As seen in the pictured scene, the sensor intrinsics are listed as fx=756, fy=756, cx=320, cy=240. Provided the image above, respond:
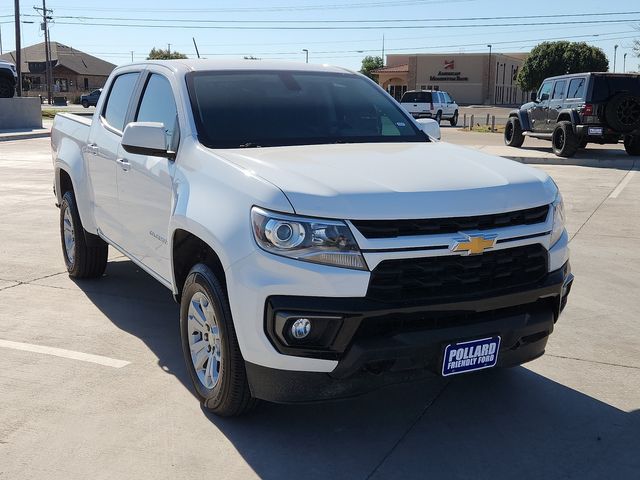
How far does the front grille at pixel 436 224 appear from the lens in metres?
3.30

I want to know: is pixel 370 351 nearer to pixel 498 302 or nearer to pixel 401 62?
pixel 498 302

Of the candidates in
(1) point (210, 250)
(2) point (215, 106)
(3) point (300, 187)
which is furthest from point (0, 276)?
(3) point (300, 187)

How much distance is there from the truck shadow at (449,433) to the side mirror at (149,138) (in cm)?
134

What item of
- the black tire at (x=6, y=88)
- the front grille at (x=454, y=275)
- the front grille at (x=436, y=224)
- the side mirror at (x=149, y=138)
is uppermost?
the black tire at (x=6, y=88)

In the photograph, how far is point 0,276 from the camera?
6773 millimetres

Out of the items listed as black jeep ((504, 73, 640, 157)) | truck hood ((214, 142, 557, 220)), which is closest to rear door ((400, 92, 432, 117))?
black jeep ((504, 73, 640, 157))

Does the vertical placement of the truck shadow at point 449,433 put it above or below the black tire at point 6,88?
below

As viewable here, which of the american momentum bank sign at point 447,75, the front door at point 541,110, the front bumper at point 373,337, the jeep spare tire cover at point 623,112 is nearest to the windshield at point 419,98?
the front door at point 541,110

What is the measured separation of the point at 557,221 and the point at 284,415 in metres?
1.75

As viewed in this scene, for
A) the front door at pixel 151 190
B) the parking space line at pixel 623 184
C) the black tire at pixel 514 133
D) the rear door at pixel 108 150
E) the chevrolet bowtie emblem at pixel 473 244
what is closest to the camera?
the chevrolet bowtie emblem at pixel 473 244

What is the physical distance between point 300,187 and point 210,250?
0.67 meters

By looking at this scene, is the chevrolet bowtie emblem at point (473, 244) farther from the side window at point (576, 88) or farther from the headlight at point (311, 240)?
the side window at point (576, 88)

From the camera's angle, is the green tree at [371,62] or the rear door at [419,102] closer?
the rear door at [419,102]

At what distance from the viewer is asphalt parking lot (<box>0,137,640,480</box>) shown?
11.4ft
